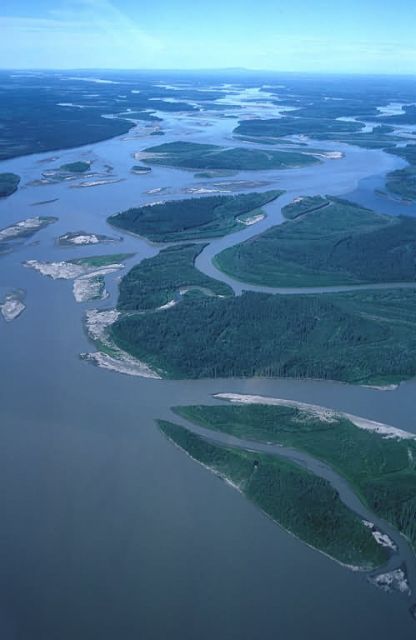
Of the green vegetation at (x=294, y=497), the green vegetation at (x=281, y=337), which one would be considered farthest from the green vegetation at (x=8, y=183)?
the green vegetation at (x=294, y=497)

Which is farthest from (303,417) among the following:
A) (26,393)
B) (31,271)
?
(31,271)

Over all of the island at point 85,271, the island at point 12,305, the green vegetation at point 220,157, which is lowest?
the island at point 12,305

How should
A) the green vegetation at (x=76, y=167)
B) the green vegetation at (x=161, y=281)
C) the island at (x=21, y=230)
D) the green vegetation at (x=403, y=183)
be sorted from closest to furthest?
the green vegetation at (x=161, y=281), the island at (x=21, y=230), the green vegetation at (x=403, y=183), the green vegetation at (x=76, y=167)

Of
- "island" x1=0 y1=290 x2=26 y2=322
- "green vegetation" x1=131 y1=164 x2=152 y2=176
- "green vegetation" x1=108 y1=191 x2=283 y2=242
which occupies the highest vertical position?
"green vegetation" x1=131 y1=164 x2=152 y2=176

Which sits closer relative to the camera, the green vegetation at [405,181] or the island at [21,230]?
the island at [21,230]

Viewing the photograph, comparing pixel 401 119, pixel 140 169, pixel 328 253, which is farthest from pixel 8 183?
pixel 401 119

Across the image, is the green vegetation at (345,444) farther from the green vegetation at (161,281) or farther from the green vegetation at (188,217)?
the green vegetation at (188,217)

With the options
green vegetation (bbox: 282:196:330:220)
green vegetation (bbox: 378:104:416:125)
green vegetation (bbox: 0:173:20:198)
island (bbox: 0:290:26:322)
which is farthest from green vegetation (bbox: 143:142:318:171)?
green vegetation (bbox: 378:104:416:125)

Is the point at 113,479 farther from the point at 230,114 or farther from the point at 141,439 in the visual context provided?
the point at 230,114

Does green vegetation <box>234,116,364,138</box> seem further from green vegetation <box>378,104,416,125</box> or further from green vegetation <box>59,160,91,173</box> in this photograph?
green vegetation <box>59,160,91,173</box>
